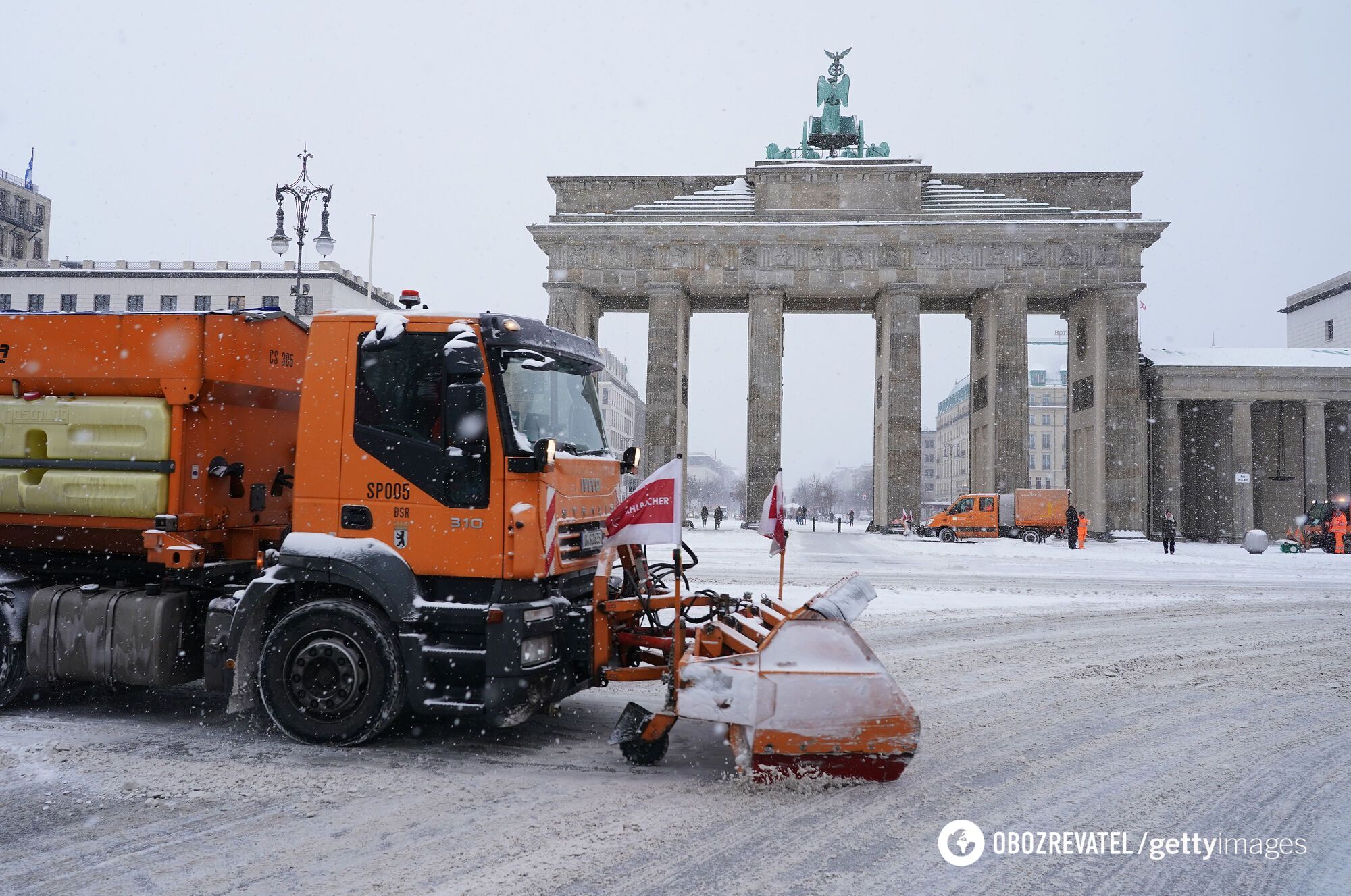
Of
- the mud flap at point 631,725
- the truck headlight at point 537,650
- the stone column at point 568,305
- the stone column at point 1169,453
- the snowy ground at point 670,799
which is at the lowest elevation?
the snowy ground at point 670,799

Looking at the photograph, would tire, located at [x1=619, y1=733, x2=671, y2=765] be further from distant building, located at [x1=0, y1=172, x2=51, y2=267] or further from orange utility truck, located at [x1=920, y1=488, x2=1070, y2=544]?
distant building, located at [x1=0, y1=172, x2=51, y2=267]

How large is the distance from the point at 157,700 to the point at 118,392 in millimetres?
2823

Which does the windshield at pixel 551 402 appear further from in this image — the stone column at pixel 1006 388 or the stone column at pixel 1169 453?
the stone column at pixel 1169 453

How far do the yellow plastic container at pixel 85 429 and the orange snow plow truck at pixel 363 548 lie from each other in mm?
18

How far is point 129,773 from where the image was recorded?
5.56 m

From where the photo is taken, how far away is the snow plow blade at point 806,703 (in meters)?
5.20

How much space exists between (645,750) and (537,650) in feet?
3.26

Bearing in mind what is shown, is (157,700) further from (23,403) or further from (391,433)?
(391,433)

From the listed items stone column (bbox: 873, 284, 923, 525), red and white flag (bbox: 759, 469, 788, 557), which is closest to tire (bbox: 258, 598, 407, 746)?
red and white flag (bbox: 759, 469, 788, 557)

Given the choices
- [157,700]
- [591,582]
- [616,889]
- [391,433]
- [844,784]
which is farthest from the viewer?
[157,700]

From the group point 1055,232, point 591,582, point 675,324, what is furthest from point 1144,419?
point 591,582

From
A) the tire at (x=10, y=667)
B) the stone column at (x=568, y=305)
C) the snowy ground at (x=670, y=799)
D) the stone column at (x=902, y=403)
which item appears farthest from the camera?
the stone column at (x=568, y=305)

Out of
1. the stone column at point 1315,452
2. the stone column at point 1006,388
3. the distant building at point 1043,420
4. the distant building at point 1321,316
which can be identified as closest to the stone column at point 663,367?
the stone column at point 1006,388

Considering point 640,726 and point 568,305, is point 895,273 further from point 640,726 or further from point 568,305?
point 640,726
